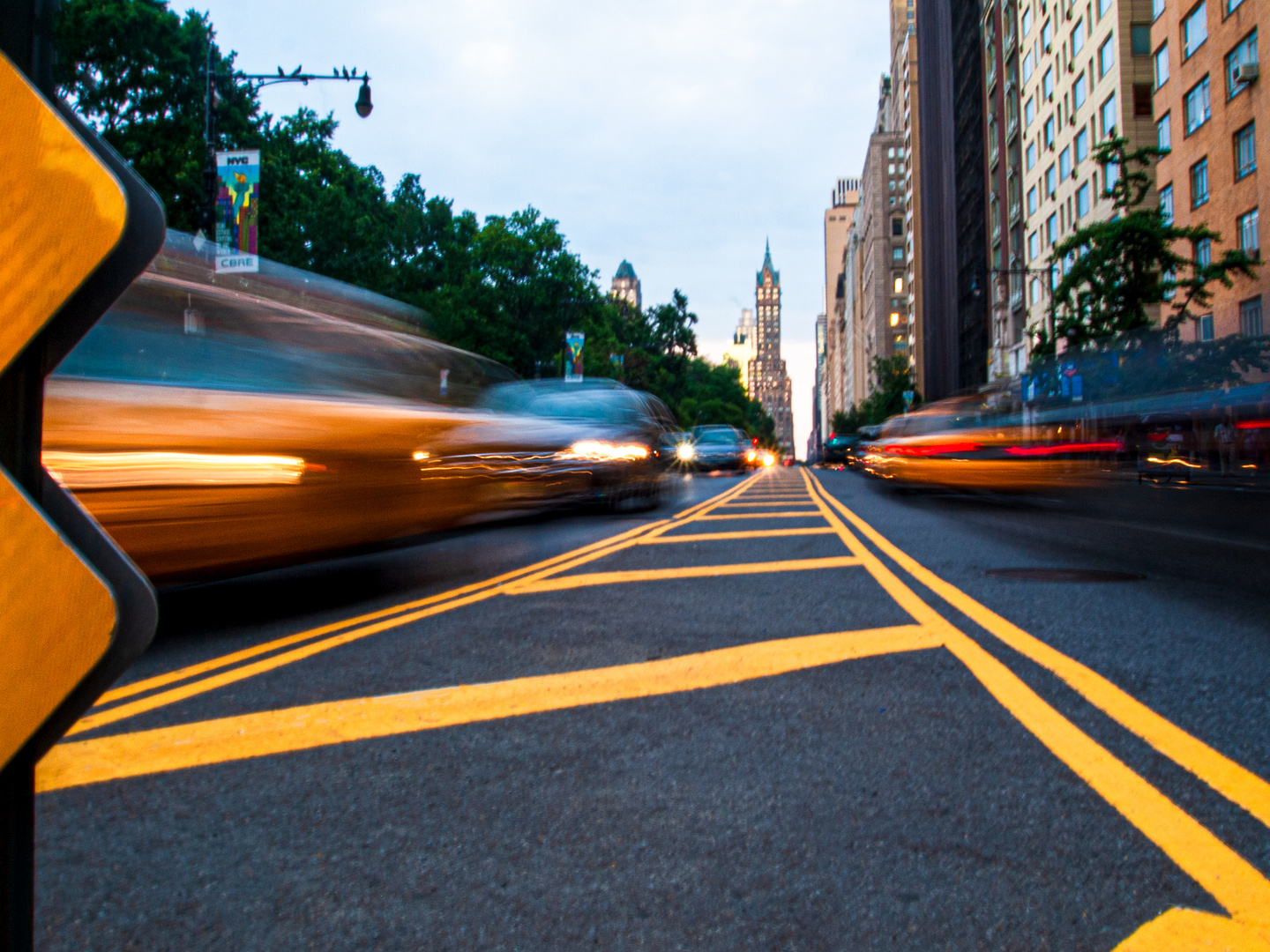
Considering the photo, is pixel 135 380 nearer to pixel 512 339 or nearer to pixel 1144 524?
pixel 1144 524

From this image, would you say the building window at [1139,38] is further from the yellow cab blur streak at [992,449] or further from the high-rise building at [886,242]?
the high-rise building at [886,242]

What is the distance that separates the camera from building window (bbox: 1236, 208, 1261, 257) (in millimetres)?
32625

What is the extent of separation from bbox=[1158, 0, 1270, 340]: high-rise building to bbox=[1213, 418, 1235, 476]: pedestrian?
65.1 feet

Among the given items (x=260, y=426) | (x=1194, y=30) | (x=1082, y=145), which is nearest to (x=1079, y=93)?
(x=1082, y=145)

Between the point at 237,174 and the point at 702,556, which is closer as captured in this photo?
the point at 702,556

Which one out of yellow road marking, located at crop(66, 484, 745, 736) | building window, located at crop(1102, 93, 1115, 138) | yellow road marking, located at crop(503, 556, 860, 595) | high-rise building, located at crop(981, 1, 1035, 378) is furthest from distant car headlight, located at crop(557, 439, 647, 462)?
high-rise building, located at crop(981, 1, 1035, 378)

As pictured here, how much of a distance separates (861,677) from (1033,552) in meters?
5.30

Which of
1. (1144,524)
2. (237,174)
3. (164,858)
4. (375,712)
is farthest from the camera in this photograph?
(237,174)

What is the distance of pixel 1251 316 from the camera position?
109ft

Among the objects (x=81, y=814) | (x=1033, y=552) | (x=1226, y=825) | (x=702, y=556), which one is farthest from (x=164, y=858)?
(x=1033, y=552)

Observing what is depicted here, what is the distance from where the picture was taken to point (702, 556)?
829 centimetres

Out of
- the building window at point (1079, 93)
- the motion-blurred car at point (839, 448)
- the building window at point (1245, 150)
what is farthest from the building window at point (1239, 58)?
the motion-blurred car at point (839, 448)

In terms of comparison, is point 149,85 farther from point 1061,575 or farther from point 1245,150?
point 1245,150

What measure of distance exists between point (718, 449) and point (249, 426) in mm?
27451
